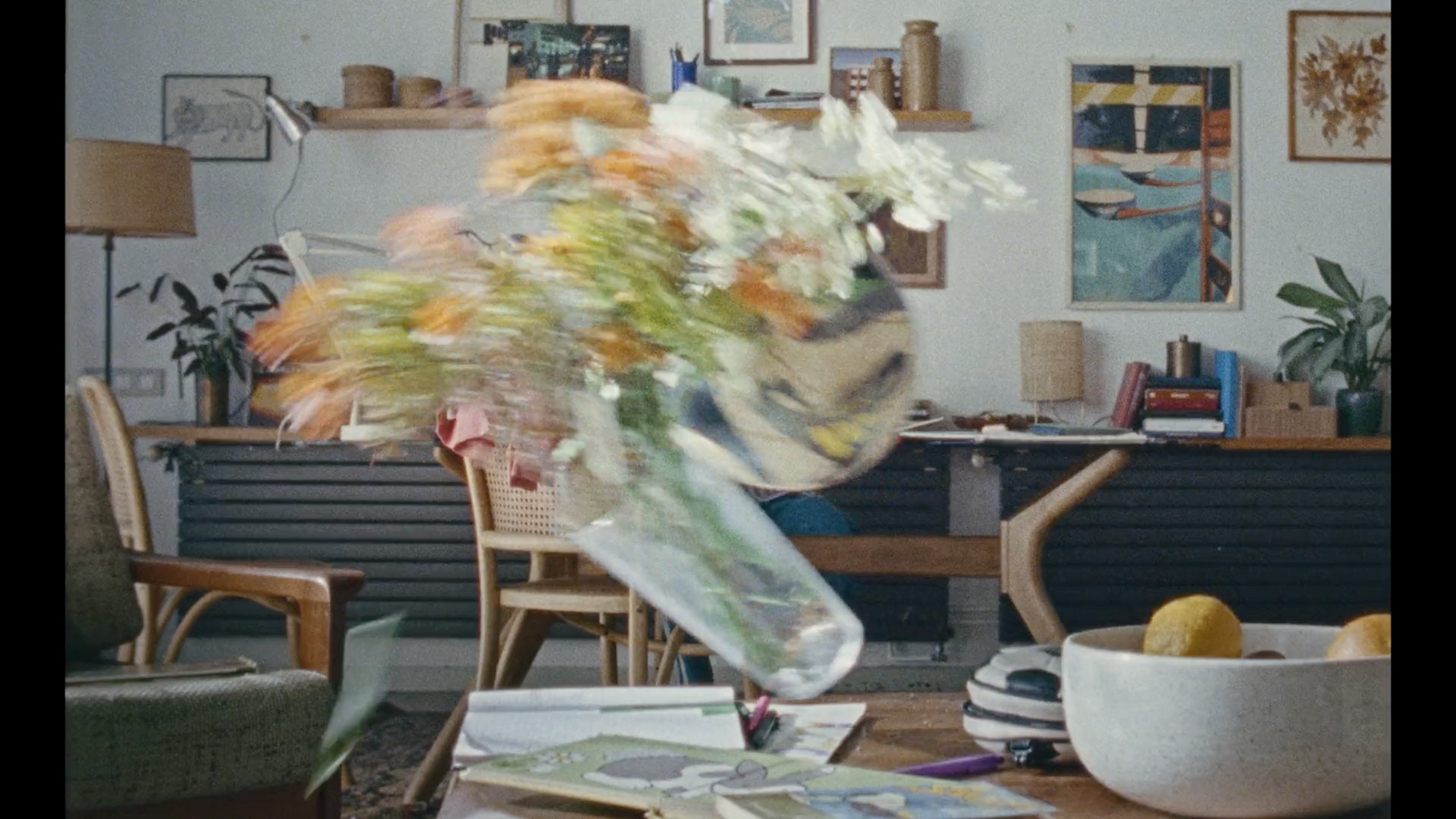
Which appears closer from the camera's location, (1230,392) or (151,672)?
(151,672)

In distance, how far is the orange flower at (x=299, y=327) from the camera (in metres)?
0.39

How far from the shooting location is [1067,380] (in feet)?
9.50

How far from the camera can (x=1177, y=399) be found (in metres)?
2.83

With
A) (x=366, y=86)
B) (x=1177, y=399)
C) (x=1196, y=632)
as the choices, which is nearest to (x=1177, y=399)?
(x=1177, y=399)

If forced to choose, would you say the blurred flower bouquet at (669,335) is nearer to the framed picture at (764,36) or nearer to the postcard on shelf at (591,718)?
the postcard on shelf at (591,718)

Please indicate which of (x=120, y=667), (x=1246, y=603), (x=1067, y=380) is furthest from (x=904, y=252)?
(x=120, y=667)

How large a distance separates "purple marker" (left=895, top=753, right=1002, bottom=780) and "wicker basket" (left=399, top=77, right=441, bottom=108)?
248 centimetres

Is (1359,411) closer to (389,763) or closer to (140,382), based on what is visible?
(389,763)

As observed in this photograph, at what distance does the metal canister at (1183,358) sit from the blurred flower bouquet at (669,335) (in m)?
2.51

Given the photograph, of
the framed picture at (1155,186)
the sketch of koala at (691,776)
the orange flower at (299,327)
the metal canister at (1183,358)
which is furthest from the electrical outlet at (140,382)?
the orange flower at (299,327)

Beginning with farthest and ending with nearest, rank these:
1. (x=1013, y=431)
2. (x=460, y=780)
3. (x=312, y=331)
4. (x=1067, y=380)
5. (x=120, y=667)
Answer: (x=1067, y=380) → (x=1013, y=431) → (x=120, y=667) → (x=460, y=780) → (x=312, y=331)

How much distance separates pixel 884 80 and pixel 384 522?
4.63 ft
